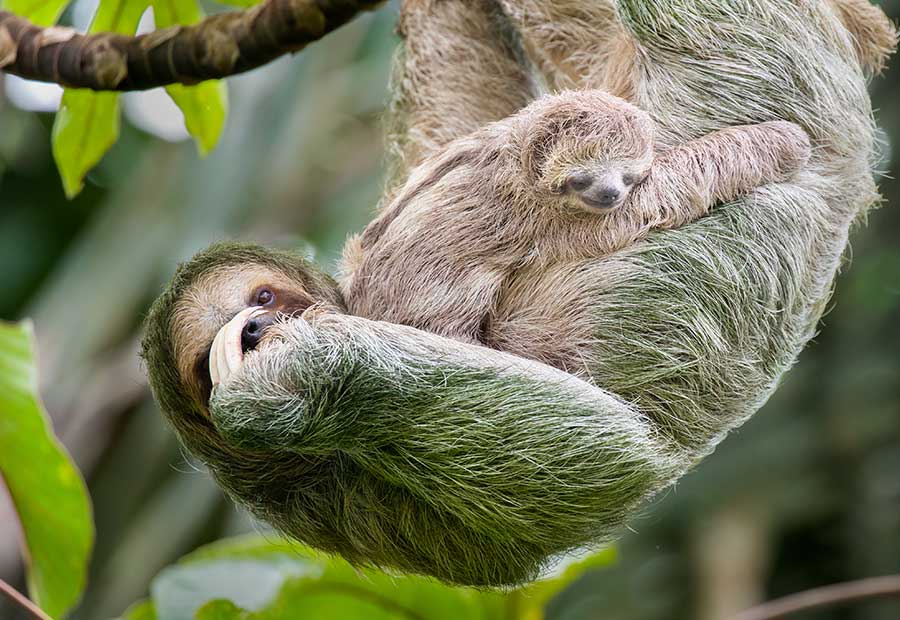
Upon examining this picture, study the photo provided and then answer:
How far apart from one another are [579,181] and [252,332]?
1002mm

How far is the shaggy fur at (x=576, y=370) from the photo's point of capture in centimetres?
300

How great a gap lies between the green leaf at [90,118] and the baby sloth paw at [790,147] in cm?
225

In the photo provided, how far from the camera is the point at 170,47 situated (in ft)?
11.6

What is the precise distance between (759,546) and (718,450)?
905mm

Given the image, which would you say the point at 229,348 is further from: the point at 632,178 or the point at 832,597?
the point at 832,597

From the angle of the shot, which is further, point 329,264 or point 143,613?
point 329,264

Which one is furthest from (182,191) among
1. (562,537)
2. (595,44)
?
(562,537)

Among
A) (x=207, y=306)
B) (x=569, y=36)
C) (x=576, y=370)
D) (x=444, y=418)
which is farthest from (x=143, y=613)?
(x=569, y=36)

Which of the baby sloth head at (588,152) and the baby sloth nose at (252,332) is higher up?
the baby sloth head at (588,152)

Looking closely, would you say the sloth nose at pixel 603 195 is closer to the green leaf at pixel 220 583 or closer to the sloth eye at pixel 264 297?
the sloth eye at pixel 264 297

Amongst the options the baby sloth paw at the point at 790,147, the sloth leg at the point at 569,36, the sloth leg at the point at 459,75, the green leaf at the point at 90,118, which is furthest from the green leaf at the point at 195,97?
the baby sloth paw at the point at 790,147

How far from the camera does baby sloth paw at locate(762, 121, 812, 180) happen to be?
3412 mm

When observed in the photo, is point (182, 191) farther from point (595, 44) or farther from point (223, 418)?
point (223, 418)

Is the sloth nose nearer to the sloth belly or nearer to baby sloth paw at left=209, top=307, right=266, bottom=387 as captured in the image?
the sloth belly
